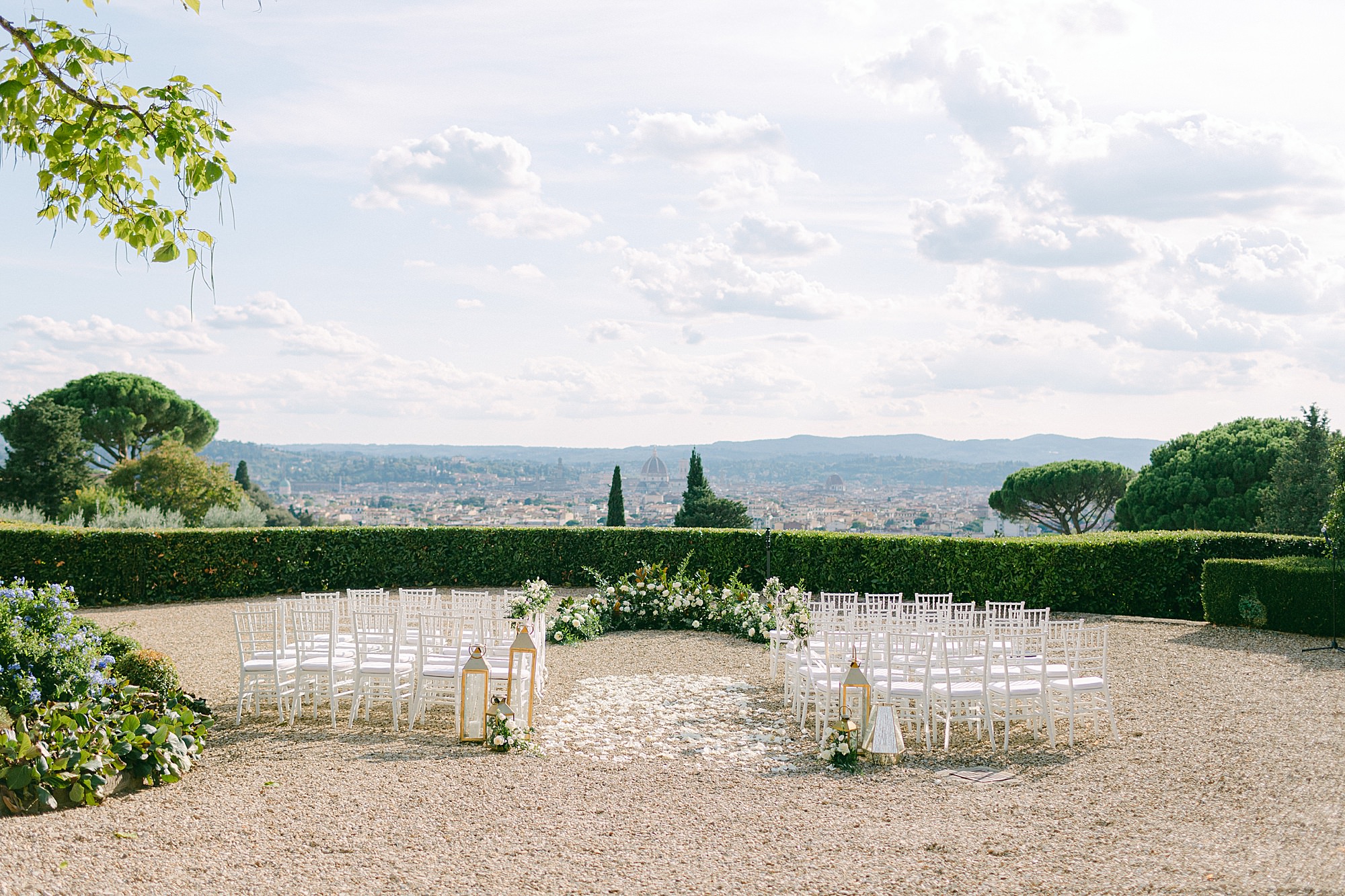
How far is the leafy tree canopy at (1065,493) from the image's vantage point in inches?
1189

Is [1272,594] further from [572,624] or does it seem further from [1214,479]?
[1214,479]

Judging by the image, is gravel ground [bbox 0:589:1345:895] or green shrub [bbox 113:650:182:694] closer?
gravel ground [bbox 0:589:1345:895]

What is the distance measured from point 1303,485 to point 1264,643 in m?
11.1

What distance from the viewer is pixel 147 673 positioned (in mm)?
6715

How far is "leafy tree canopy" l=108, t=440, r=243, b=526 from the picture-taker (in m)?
26.1

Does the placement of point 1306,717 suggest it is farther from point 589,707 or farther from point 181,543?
point 181,543

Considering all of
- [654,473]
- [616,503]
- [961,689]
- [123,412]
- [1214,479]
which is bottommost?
[961,689]

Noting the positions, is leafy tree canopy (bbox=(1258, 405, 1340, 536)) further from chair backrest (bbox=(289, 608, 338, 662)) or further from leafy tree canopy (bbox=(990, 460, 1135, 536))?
chair backrest (bbox=(289, 608, 338, 662))

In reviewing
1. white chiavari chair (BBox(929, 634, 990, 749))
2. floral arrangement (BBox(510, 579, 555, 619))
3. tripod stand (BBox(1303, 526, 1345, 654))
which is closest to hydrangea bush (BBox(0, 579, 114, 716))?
floral arrangement (BBox(510, 579, 555, 619))

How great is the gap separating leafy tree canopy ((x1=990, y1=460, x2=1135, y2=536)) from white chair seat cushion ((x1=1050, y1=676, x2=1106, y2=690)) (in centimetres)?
2516

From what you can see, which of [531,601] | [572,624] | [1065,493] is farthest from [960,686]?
[1065,493]

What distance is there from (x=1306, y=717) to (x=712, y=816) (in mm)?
5315

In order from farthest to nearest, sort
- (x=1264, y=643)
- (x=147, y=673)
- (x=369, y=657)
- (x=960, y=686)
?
(x=1264, y=643) < (x=369, y=657) < (x=960, y=686) < (x=147, y=673)

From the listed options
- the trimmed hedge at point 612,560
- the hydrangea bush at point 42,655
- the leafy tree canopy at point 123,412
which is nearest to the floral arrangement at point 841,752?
the hydrangea bush at point 42,655
